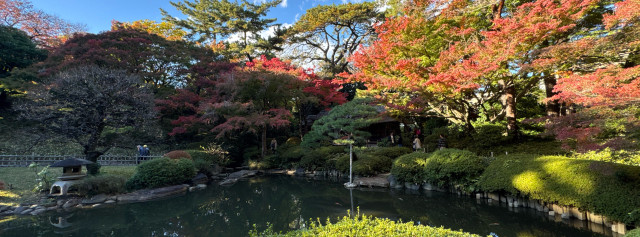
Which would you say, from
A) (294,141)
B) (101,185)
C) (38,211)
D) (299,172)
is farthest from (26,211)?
(294,141)

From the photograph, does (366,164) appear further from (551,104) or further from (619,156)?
(551,104)

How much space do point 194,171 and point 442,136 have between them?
10.6m

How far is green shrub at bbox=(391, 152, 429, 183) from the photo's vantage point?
8.99 meters

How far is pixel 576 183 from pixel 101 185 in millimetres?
12224

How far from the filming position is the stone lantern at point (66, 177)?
7.90 m

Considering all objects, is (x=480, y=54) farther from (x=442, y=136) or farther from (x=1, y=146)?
(x=1, y=146)

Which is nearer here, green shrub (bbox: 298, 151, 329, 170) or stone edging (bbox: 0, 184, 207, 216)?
stone edging (bbox: 0, 184, 207, 216)

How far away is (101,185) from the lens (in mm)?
8445

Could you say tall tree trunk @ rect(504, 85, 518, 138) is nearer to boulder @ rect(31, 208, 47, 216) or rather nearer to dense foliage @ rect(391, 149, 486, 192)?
dense foliage @ rect(391, 149, 486, 192)

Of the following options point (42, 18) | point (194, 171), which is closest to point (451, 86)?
point (194, 171)

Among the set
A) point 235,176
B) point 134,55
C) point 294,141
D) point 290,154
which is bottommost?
point 235,176

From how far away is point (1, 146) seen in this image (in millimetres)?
12891

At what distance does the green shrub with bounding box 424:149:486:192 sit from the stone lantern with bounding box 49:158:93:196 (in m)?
10.8

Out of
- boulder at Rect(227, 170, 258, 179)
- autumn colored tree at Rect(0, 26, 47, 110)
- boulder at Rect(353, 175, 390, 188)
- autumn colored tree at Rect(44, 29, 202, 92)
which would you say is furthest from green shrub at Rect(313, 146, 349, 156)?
autumn colored tree at Rect(0, 26, 47, 110)
